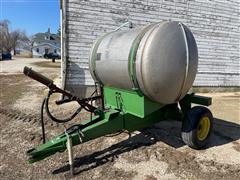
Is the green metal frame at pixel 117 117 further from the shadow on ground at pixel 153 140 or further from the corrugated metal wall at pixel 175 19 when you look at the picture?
the corrugated metal wall at pixel 175 19

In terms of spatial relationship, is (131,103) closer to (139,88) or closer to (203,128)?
(139,88)

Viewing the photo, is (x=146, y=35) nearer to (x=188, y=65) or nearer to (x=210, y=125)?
(x=188, y=65)

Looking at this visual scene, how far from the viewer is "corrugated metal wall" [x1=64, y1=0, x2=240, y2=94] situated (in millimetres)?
8345

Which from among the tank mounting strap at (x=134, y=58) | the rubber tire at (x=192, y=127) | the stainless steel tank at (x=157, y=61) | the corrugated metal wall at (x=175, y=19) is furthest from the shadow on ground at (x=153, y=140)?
the corrugated metal wall at (x=175, y=19)

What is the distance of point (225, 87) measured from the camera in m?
11.9

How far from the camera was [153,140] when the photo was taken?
5090 mm

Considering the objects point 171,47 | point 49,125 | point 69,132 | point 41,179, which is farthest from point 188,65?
point 49,125

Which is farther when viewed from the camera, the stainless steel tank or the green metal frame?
the stainless steel tank

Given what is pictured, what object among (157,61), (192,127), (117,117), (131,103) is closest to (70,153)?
(117,117)

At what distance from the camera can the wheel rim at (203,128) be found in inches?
189

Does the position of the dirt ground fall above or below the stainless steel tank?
below

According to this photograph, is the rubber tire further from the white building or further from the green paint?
the white building

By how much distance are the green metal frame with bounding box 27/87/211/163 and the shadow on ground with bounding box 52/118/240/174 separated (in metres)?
0.38

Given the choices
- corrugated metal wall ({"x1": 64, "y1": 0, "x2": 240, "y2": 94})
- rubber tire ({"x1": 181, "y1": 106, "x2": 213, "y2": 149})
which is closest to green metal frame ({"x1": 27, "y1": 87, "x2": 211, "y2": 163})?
rubber tire ({"x1": 181, "y1": 106, "x2": 213, "y2": 149})
